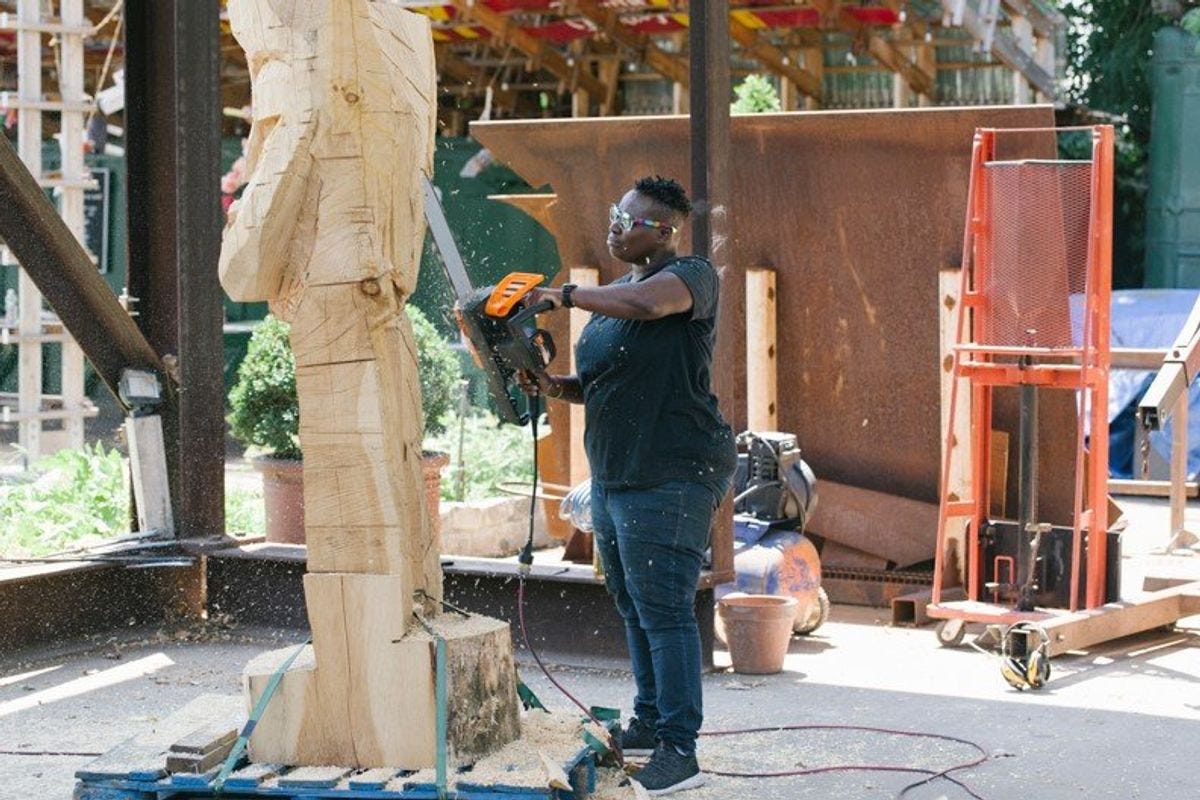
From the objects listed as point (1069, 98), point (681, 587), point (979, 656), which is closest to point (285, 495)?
point (979, 656)

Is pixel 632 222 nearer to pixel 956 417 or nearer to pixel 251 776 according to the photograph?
pixel 251 776

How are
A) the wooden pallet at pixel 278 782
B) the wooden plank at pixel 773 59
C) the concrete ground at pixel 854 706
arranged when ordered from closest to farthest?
1. the wooden pallet at pixel 278 782
2. the concrete ground at pixel 854 706
3. the wooden plank at pixel 773 59

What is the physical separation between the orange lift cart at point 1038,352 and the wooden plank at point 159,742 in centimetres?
330

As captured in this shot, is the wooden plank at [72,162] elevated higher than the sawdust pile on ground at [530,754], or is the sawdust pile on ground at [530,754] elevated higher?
the wooden plank at [72,162]

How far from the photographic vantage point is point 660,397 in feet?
17.1

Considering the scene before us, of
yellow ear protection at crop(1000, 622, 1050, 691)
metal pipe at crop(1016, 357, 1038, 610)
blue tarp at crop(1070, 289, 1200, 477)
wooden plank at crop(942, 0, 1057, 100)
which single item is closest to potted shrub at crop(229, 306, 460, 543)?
metal pipe at crop(1016, 357, 1038, 610)

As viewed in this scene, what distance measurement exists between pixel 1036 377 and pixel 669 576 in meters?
2.88

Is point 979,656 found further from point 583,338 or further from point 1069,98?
point 1069,98

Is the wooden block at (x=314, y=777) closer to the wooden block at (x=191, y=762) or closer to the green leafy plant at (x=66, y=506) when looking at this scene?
the wooden block at (x=191, y=762)

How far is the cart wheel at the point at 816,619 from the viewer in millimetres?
7914

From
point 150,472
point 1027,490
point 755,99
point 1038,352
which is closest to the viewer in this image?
point 1038,352

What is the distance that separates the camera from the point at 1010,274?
7660 millimetres

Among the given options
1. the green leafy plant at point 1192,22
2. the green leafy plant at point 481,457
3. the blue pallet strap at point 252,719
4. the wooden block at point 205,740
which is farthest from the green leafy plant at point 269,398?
the green leafy plant at point 1192,22

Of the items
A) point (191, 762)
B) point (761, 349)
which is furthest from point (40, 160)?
point (191, 762)
